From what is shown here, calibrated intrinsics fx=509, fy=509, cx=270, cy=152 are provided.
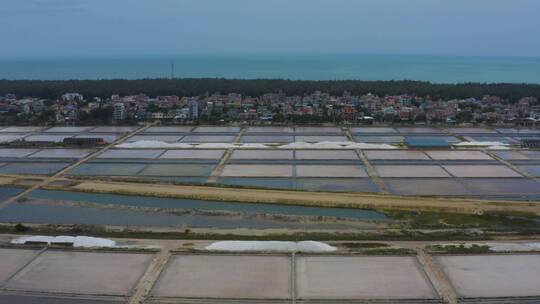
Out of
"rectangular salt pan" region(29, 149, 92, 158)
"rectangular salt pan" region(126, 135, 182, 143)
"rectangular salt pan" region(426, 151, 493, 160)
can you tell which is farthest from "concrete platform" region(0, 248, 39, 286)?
"rectangular salt pan" region(426, 151, 493, 160)

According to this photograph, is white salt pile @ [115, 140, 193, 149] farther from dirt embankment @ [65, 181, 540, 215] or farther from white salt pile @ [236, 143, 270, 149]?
dirt embankment @ [65, 181, 540, 215]

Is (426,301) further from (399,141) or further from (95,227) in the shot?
(399,141)

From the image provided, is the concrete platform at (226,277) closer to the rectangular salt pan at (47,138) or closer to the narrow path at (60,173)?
the narrow path at (60,173)

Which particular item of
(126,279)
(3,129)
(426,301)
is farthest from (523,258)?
(3,129)

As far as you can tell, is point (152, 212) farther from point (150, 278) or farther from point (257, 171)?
point (257, 171)

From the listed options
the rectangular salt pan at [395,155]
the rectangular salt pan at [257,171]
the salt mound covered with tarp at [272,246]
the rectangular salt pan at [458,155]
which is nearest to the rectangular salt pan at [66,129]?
the rectangular salt pan at [257,171]
